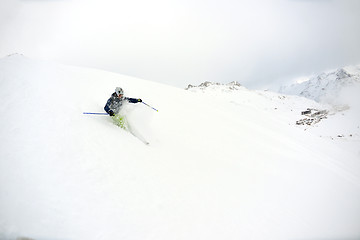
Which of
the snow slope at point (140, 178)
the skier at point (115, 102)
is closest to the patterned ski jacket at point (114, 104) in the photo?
the skier at point (115, 102)

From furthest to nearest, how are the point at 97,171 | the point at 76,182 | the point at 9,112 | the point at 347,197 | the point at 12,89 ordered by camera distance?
1. the point at 347,197
2. the point at 12,89
3. the point at 9,112
4. the point at 97,171
5. the point at 76,182

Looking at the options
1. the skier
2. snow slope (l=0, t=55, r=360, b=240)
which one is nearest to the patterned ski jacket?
the skier

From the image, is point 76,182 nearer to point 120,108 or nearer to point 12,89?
point 120,108

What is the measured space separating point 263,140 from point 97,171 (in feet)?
36.2

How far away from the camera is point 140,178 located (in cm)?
600

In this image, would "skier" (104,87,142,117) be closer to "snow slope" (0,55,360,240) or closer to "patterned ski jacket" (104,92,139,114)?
"patterned ski jacket" (104,92,139,114)

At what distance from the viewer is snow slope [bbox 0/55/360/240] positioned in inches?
167

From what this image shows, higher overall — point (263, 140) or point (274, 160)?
point (263, 140)

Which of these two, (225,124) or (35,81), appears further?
(225,124)

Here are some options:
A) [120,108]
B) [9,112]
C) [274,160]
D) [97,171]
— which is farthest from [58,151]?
[274,160]

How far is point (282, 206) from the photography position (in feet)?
22.9

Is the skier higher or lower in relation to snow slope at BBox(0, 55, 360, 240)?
higher

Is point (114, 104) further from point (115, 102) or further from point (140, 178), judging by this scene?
point (140, 178)

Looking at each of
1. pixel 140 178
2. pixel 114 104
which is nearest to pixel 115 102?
pixel 114 104
